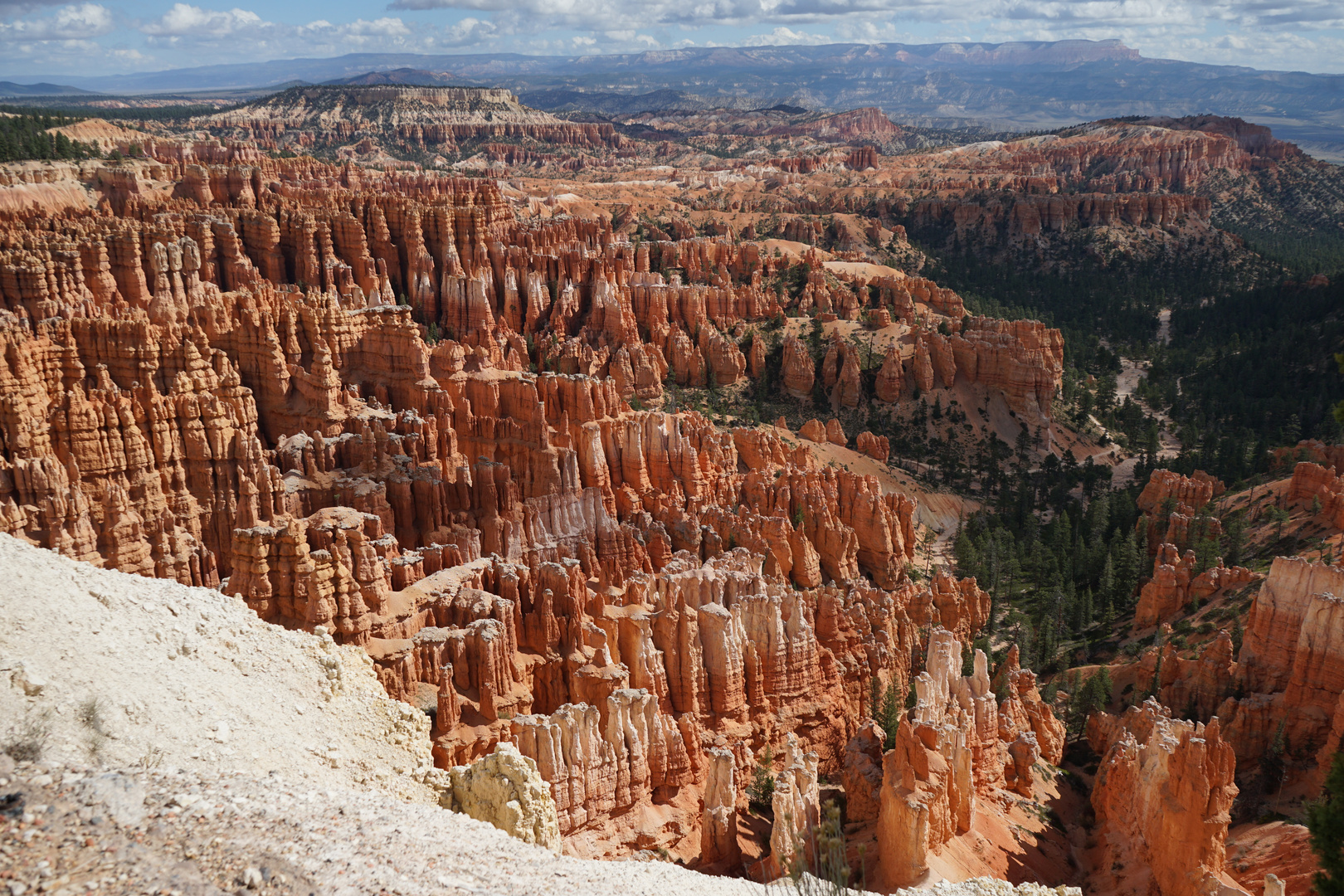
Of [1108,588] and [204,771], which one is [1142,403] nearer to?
[1108,588]

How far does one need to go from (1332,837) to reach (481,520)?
24.5m

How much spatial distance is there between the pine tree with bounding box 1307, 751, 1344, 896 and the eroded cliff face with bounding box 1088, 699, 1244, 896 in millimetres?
2707

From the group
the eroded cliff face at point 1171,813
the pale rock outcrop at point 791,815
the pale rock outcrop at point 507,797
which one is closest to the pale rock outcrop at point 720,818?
the pale rock outcrop at point 791,815

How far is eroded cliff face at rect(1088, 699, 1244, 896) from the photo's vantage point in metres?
21.1

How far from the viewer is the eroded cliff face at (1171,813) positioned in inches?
830

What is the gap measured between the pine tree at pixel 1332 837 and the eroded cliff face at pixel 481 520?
801cm

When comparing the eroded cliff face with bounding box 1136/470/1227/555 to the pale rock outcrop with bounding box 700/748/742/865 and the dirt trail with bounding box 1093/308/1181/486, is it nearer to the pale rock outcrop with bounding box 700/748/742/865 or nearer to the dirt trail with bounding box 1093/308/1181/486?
the dirt trail with bounding box 1093/308/1181/486

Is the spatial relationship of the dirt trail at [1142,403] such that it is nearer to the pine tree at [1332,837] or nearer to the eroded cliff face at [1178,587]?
the eroded cliff face at [1178,587]

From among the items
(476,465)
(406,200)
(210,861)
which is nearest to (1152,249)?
(406,200)

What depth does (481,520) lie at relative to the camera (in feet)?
112

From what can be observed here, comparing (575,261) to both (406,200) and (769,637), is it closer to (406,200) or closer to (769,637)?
(406,200)

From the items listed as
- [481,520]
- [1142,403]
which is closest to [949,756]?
[481,520]

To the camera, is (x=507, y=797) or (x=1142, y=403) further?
(x=1142, y=403)

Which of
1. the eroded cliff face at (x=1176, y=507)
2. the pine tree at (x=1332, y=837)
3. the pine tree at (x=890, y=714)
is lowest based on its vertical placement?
the eroded cliff face at (x=1176, y=507)
